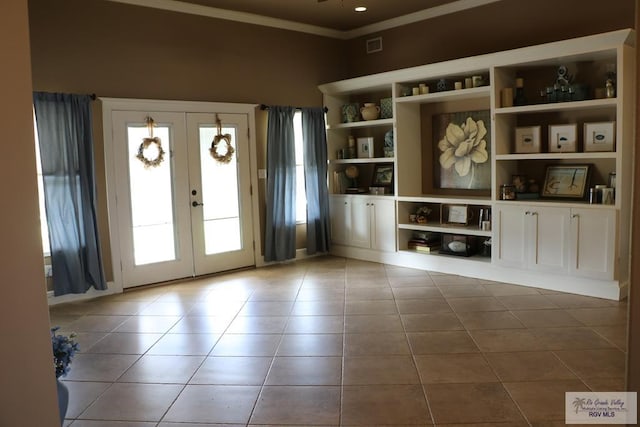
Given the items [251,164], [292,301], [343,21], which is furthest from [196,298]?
[343,21]

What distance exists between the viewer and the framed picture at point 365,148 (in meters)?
7.14

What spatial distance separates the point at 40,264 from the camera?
1.98 m

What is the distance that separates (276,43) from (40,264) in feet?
18.0

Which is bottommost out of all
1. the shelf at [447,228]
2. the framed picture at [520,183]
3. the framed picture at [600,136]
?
the shelf at [447,228]

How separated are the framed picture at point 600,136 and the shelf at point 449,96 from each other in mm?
1102

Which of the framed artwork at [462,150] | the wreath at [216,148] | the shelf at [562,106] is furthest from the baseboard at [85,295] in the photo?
the shelf at [562,106]

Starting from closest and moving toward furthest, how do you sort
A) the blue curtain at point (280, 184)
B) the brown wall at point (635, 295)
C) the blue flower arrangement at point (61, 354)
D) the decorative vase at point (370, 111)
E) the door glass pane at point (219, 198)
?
the brown wall at point (635, 295), the blue flower arrangement at point (61, 354), the door glass pane at point (219, 198), the blue curtain at point (280, 184), the decorative vase at point (370, 111)

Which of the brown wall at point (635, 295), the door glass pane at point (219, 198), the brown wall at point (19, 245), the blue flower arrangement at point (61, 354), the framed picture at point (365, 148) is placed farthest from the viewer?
the framed picture at point (365, 148)

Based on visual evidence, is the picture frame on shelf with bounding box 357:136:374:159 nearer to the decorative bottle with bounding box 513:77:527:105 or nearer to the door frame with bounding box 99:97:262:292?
the door frame with bounding box 99:97:262:292

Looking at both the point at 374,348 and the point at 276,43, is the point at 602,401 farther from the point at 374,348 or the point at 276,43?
the point at 276,43

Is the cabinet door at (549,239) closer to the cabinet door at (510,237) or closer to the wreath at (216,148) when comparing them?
the cabinet door at (510,237)

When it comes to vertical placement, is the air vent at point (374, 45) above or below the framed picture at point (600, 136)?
above

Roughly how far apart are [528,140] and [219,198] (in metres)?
3.58

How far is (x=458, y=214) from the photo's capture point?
20.4 feet
